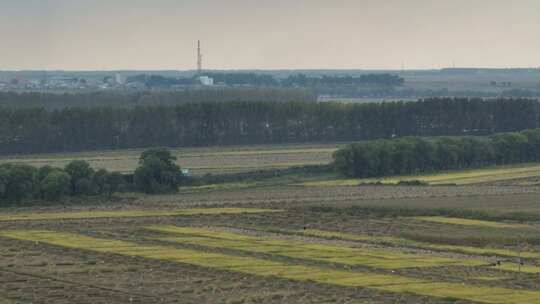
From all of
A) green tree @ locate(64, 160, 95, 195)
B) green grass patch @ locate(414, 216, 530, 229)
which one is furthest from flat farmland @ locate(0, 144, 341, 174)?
green grass patch @ locate(414, 216, 530, 229)

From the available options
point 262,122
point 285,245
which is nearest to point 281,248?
point 285,245

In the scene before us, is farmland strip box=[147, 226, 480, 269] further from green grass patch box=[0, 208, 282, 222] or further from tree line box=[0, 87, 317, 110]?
tree line box=[0, 87, 317, 110]

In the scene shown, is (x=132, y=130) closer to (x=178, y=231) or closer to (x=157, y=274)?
(x=178, y=231)

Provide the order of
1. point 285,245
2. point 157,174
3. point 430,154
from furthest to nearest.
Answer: point 430,154 < point 157,174 < point 285,245

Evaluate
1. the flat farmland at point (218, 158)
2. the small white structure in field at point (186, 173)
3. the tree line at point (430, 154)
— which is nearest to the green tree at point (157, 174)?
the small white structure in field at point (186, 173)

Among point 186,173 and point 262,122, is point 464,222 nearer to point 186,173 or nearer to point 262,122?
point 186,173

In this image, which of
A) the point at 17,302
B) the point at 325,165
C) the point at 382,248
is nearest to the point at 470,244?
the point at 382,248
